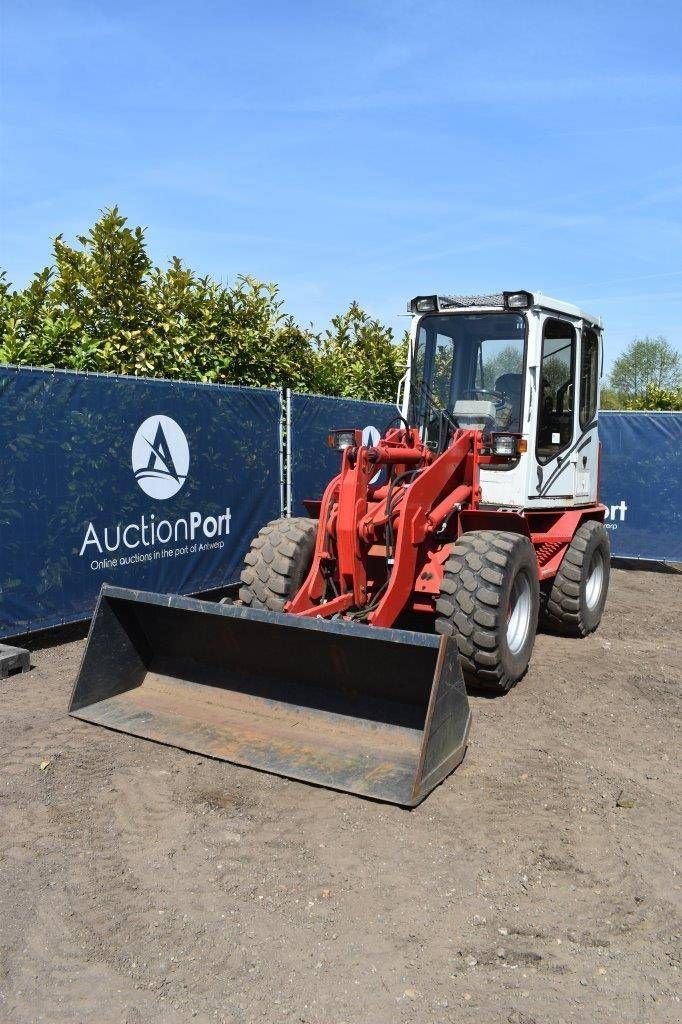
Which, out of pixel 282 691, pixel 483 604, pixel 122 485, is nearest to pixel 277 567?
pixel 282 691

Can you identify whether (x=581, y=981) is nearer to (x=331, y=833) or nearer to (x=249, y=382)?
(x=331, y=833)

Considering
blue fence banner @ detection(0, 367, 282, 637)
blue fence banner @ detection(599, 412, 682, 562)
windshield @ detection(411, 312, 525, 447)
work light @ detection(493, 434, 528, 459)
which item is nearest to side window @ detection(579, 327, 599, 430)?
windshield @ detection(411, 312, 525, 447)

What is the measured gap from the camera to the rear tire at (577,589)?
7.49m

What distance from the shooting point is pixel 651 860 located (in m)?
3.78

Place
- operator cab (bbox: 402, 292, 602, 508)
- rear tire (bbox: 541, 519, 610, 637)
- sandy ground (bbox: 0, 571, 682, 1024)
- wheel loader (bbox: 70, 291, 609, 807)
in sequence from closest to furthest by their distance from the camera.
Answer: sandy ground (bbox: 0, 571, 682, 1024) → wheel loader (bbox: 70, 291, 609, 807) → operator cab (bbox: 402, 292, 602, 508) → rear tire (bbox: 541, 519, 610, 637)

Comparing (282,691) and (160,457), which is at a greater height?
(160,457)

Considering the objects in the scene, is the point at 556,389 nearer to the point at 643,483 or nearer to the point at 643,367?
the point at 643,483

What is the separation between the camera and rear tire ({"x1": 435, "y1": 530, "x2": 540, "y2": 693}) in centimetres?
549

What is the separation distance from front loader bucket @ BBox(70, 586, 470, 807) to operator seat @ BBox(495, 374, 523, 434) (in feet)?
9.73

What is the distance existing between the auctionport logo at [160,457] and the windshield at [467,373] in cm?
240

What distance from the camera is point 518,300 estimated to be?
6.82 meters

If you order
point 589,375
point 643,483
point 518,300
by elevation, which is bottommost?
point 643,483

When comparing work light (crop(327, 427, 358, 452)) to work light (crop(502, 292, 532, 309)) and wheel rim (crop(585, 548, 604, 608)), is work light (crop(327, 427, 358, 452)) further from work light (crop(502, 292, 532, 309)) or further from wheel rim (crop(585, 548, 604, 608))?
wheel rim (crop(585, 548, 604, 608))

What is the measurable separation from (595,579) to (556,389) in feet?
6.52
